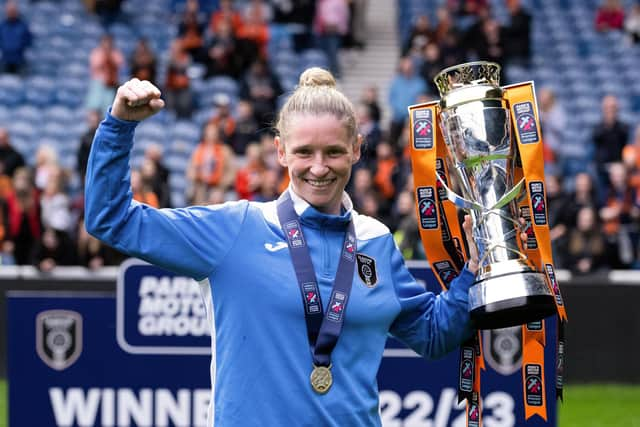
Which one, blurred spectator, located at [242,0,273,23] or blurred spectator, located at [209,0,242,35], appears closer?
blurred spectator, located at [209,0,242,35]

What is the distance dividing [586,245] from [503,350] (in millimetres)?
3943

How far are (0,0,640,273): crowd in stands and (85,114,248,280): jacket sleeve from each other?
6.07m

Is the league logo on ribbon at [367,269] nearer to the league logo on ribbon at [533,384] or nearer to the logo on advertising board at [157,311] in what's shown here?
the league logo on ribbon at [533,384]

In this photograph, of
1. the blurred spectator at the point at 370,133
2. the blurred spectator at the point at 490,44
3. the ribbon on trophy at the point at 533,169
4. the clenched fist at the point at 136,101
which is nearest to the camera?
the clenched fist at the point at 136,101

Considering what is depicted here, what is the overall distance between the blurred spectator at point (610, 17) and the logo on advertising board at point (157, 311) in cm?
1083

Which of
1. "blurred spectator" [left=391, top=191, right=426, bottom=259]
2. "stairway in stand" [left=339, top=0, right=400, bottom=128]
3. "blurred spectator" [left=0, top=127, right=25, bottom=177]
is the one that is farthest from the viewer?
"stairway in stand" [left=339, top=0, right=400, bottom=128]

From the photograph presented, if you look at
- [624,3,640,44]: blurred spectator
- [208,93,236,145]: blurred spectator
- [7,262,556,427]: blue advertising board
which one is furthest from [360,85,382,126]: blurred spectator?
[7,262,556,427]: blue advertising board

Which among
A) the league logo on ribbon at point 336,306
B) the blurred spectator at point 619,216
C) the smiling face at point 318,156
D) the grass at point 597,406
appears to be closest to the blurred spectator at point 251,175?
the grass at point 597,406

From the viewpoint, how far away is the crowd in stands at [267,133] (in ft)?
33.4

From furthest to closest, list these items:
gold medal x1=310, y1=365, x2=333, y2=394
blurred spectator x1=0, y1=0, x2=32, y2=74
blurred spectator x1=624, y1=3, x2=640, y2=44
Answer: blurred spectator x1=624, y1=3, x2=640, y2=44, blurred spectator x1=0, y1=0, x2=32, y2=74, gold medal x1=310, y1=365, x2=333, y2=394

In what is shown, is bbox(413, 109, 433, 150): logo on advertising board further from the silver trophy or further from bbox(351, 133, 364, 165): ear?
bbox(351, 133, 364, 165): ear

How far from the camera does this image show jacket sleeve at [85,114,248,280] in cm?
307

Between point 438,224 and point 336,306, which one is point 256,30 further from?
point 336,306

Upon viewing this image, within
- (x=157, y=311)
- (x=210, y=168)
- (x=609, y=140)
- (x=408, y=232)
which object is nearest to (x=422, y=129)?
(x=157, y=311)
